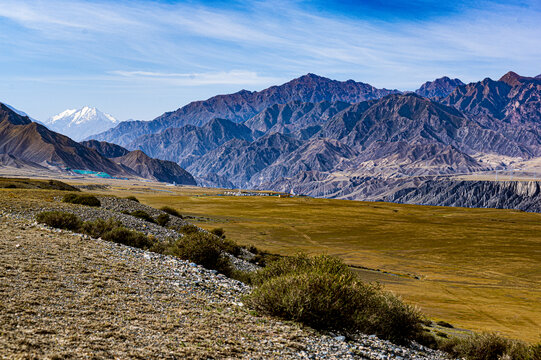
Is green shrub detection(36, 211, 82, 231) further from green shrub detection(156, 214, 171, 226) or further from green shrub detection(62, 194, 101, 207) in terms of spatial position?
green shrub detection(156, 214, 171, 226)

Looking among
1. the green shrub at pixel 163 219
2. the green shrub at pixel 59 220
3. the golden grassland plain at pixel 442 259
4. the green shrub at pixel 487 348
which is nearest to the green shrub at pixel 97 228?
the green shrub at pixel 59 220

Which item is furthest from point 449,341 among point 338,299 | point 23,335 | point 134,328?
point 23,335

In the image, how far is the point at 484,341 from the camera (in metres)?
16.1

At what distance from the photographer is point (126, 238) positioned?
87.2 ft

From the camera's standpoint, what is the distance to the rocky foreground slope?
9297 millimetres

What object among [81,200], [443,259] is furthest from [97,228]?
[443,259]

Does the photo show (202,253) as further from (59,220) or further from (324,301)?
(324,301)

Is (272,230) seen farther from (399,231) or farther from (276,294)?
(276,294)

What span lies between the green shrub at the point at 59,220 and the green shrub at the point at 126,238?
2.56m

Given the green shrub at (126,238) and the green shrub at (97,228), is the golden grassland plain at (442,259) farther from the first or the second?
the green shrub at (97,228)

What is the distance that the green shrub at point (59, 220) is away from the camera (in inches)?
1030

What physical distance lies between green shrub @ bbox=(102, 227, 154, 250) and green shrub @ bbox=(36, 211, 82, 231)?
256 centimetres

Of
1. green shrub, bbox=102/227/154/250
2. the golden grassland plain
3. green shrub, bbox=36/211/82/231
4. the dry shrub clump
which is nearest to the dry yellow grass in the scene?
the golden grassland plain

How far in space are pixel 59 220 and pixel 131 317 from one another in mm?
17924
